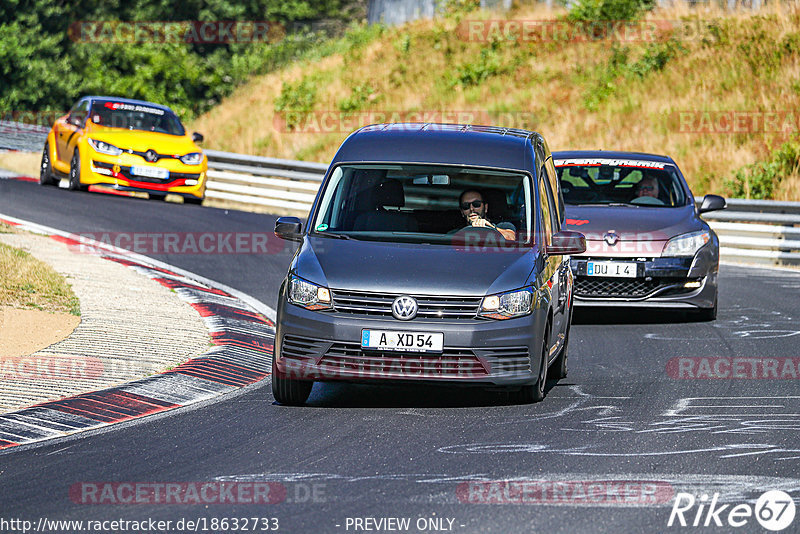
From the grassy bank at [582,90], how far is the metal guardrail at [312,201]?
4520 millimetres

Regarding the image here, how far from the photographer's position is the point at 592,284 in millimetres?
13359

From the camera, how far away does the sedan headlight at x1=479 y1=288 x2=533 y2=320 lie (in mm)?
8508

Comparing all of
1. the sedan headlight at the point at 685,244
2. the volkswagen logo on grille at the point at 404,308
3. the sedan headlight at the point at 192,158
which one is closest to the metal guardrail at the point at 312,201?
the sedan headlight at the point at 192,158

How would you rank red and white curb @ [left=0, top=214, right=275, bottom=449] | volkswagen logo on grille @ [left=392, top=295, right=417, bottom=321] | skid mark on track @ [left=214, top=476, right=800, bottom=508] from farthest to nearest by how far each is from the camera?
volkswagen logo on grille @ [left=392, top=295, right=417, bottom=321] → red and white curb @ [left=0, top=214, right=275, bottom=449] → skid mark on track @ [left=214, top=476, right=800, bottom=508]

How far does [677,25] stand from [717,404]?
96.1 ft

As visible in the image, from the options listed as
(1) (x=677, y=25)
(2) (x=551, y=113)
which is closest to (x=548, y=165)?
(2) (x=551, y=113)

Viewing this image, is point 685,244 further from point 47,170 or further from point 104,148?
point 47,170

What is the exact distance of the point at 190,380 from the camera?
31.7ft

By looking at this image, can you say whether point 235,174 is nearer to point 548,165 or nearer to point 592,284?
point 592,284

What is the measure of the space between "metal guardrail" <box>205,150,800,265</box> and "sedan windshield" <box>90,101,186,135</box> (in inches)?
85.9

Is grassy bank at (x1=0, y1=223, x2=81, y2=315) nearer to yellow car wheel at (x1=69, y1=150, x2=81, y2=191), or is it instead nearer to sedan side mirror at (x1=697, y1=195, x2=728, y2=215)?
sedan side mirror at (x1=697, y1=195, x2=728, y2=215)

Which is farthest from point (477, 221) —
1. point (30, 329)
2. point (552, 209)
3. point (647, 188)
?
point (647, 188)

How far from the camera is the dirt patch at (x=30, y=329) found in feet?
34.1

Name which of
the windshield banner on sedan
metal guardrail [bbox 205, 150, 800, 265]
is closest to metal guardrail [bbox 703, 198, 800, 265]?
metal guardrail [bbox 205, 150, 800, 265]
